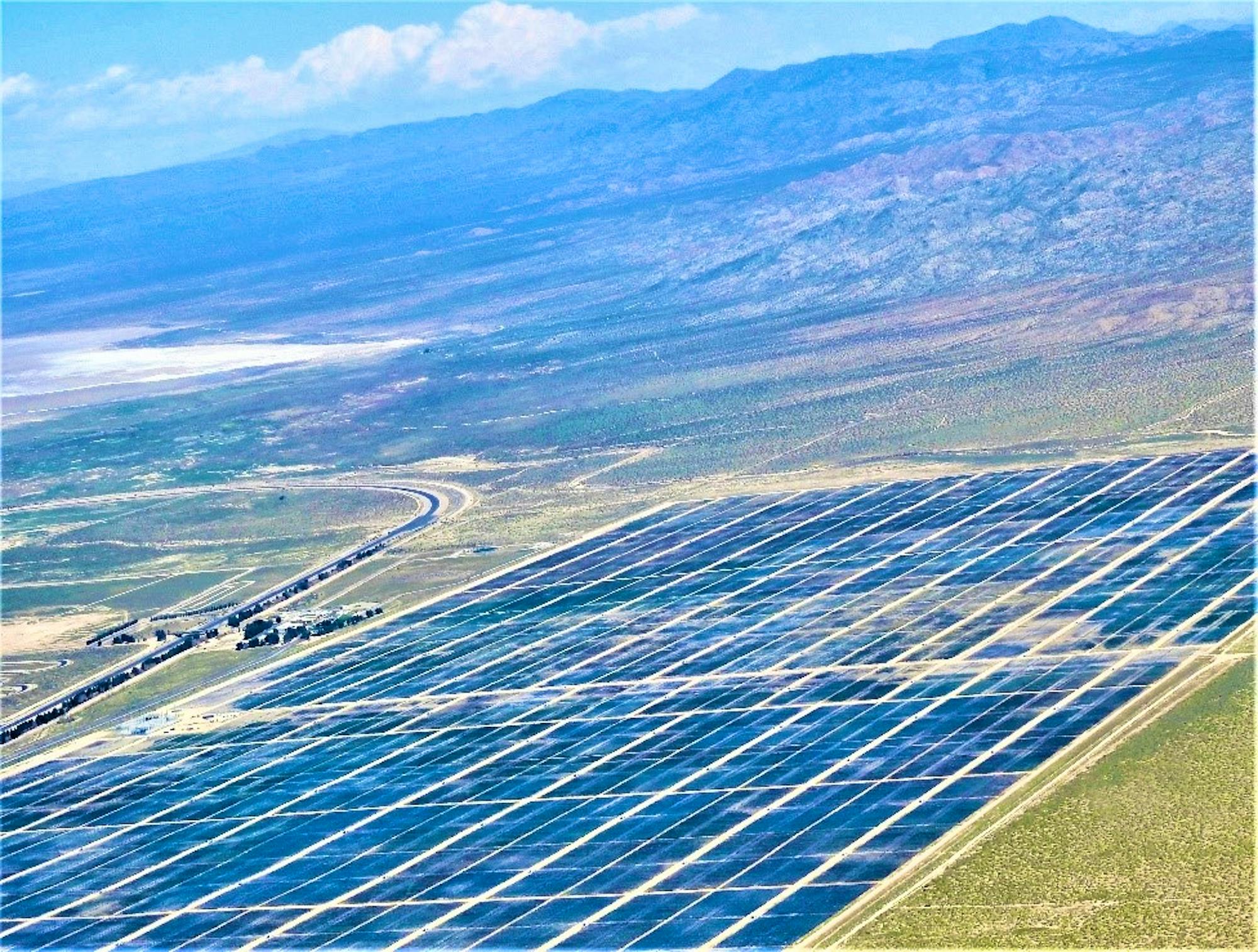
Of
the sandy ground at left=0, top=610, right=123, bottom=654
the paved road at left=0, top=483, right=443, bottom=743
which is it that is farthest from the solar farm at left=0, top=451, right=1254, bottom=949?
the sandy ground at left=0, top=610, right=123, bottom=654

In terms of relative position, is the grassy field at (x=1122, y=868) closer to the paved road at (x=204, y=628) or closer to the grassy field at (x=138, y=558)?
the paved road at (x=204, y=628)

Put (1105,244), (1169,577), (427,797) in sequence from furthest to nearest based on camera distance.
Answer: (1105,244) → (1169,577) → (427,797)

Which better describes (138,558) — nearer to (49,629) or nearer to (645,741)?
(49,629)

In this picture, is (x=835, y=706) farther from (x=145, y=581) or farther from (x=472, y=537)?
(x=145, y=581)

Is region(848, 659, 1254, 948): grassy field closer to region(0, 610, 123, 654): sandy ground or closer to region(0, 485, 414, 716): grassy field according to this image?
region(0, 485, 414, 716): grassy field

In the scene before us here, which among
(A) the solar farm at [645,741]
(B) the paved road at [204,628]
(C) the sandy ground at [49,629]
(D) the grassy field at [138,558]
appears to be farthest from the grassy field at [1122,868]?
(C) the sandy ground at [49,629]

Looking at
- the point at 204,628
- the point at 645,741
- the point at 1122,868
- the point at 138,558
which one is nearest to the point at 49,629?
the point at 204,628

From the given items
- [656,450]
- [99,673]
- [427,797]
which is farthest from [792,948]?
[656,450]
